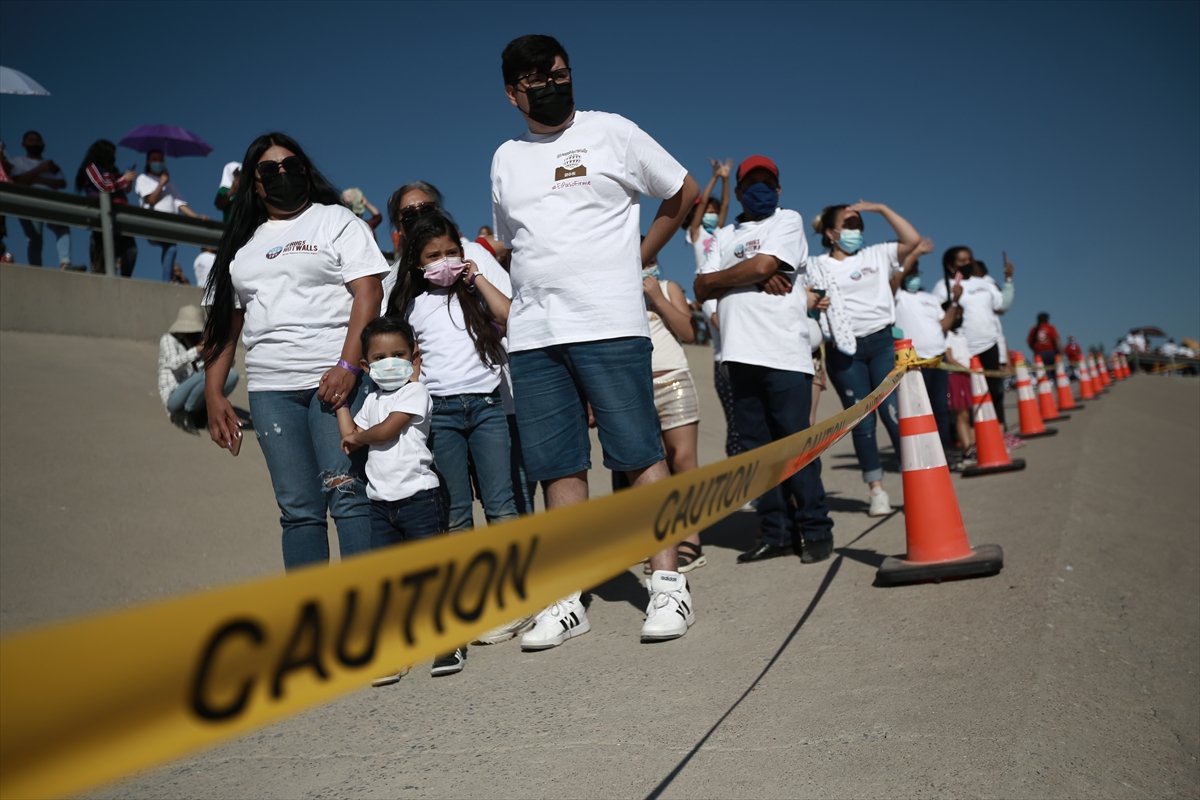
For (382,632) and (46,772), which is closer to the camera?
(46,772)

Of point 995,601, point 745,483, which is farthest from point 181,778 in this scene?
point 995,601

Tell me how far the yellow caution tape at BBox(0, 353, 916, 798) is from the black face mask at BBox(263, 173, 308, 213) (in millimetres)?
3051

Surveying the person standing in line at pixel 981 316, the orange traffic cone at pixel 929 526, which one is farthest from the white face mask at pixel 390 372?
the person standing in line at pixel 981 316

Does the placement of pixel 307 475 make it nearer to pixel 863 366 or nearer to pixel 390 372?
pixel 390 372

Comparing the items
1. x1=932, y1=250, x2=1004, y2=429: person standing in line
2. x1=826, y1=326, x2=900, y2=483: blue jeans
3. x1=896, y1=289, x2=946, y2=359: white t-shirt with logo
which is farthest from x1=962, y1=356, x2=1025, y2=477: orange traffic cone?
x1=932, y1=250, x2=1004, y2=429: person standing in line

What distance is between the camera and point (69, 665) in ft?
3.19

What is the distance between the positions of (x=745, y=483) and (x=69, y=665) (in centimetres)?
173

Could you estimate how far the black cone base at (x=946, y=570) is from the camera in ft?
15.4

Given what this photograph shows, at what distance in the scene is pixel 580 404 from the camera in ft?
14.1

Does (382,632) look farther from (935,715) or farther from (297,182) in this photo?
(297,182)

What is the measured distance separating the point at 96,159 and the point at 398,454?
9582mm

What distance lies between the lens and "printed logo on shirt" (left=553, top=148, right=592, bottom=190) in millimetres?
4117

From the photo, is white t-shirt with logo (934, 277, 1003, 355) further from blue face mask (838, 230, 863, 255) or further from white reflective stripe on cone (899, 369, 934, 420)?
white reflective stripe on cone (899, 369, 934, 420)

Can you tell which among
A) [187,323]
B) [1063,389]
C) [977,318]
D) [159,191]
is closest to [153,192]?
[159,191]
